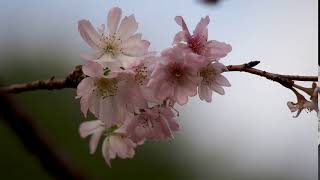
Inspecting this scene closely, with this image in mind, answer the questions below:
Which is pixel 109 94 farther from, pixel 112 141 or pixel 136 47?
pixel 112 141

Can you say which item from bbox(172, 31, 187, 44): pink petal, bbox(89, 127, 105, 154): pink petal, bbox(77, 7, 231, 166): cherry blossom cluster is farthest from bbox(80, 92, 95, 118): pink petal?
bbox(89, 127, 105, 154): pink petal

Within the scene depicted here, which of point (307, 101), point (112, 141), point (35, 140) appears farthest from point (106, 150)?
point (35, 140)

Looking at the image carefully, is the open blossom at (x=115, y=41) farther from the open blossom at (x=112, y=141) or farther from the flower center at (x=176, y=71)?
the open blossom at (x=112, y=141)

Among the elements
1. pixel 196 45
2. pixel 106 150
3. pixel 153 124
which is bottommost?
pixel 106 150

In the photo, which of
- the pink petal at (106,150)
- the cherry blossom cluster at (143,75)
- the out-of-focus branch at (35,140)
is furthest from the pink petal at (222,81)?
the out-of-focus branch at (35,140)

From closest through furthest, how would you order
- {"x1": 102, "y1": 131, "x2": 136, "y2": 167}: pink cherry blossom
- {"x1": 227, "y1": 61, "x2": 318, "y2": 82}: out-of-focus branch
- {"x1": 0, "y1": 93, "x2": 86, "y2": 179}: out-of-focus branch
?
{"x1": 0, "y1": 93, "x2": 86, "y2": 179}: out-of-focus branch, {"x1": 227, "y1": 61, "x2": 318, "y2": 82}: out-of-focus branch, {"x1": 102, "y1": 131, "x2": 136, "y2": 167}: pink cherry blossom

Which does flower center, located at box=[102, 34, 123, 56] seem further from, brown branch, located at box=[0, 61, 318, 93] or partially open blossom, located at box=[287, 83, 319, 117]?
partially open blossom, located at box=[287, 83, 319, 117]
